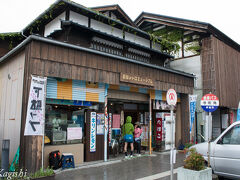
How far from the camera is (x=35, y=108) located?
22.5 ft

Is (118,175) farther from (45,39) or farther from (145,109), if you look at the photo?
(145,109)

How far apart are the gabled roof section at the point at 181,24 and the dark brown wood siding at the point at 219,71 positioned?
0.52 m

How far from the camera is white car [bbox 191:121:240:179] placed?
244 inches

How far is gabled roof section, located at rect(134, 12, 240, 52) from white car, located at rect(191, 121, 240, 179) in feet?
31.8

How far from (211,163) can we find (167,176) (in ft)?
5.35

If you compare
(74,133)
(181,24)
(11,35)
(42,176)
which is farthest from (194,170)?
(11,35)

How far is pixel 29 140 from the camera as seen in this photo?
689cm

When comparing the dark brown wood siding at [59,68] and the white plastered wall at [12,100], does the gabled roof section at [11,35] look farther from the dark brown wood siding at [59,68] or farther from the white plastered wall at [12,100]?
the dark brown wood siding at [59,68]

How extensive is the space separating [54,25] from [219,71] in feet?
37.1

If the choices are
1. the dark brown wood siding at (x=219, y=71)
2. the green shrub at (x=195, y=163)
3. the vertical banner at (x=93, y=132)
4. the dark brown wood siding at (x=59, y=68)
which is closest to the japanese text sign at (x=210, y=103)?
the green shrub at (x=195, y=163)

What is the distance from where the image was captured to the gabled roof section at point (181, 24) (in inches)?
572

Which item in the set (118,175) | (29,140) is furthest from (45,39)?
(118,175)

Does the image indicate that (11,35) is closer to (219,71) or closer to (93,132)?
(93,132)

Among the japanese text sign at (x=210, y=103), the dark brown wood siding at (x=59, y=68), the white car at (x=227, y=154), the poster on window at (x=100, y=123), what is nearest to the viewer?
the white car at (x=227, y=154)
